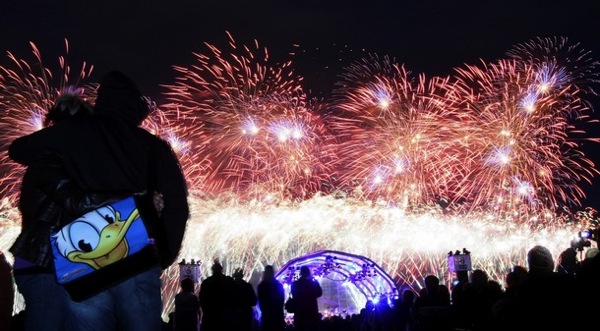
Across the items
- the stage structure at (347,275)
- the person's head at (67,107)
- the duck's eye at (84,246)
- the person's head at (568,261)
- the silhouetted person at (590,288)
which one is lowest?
the duck's eye at (84,246)

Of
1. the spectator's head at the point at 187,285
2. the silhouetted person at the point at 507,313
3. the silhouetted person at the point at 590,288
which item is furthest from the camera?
the spectator's head at the point at 187,285

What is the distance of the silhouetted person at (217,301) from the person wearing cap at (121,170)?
6.73 metres

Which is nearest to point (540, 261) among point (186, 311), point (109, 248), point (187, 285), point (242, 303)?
point (109, 248)

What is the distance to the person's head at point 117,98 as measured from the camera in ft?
12.4

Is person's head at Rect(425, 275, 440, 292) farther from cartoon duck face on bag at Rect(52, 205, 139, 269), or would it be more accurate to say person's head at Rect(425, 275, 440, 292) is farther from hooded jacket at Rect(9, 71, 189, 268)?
cartoon duck face on bag at Rect(52, 205, 139, 269)

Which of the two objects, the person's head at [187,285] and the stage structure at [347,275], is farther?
the stage structure at [347,275]

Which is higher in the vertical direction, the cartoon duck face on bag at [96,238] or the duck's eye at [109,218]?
the duck's eye at [109,218]

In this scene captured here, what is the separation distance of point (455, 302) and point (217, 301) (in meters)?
3.76

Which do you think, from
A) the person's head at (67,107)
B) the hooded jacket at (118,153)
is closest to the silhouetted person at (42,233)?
the hooded jacket at (118,153)

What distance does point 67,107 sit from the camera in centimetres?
425

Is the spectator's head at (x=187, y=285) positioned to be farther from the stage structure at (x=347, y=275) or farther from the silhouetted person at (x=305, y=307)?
the stage structure at (x=347, y=275)

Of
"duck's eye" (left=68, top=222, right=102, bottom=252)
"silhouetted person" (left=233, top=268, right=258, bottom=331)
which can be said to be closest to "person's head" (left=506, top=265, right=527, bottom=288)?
"silhouetted person" (left=233, top=268, right=258, bottom=331)

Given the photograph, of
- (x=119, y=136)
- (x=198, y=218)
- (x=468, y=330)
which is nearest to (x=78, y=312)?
(x=119, y=136)

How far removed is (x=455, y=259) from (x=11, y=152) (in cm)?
1694
